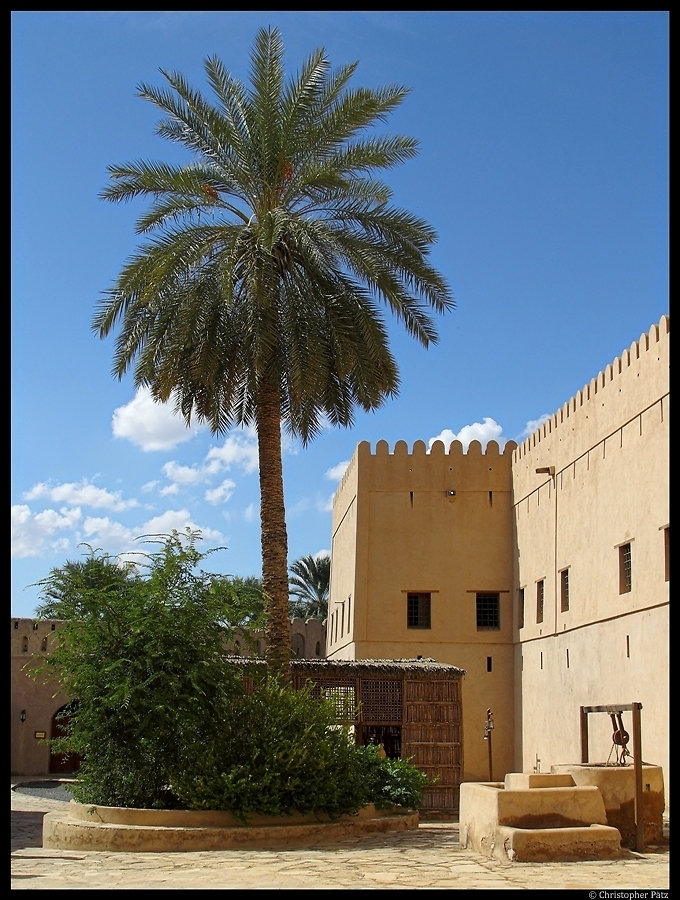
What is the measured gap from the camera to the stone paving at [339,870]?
8.68m

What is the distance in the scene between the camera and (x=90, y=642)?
13.0m

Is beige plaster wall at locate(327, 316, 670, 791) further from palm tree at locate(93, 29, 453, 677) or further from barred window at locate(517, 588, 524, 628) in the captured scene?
palm tree at locate(93, 29, 453, 677)

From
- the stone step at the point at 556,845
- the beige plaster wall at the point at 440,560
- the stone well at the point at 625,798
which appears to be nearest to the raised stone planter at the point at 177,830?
the stone step at the point at 556,845

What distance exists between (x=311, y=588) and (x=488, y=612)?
18648 millimetres

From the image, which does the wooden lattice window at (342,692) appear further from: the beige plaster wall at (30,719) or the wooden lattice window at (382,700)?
the beige plaster wall at (30,719)

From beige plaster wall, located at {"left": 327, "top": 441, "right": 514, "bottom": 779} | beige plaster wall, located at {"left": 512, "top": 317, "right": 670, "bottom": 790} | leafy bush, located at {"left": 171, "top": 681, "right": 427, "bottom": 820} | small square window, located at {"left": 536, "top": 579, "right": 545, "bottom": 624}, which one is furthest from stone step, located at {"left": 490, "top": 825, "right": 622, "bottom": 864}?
beige plaster wall, located at {"left": 327, "top": 441, "right": 514, "bottom": 779}

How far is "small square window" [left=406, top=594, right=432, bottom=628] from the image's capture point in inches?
1008

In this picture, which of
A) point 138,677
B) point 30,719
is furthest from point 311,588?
point 138,677

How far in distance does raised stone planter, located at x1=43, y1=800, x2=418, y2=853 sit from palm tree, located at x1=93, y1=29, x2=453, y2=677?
3027mm

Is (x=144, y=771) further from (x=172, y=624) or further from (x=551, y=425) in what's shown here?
(x=551, y=425)

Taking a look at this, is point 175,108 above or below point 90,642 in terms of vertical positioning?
above

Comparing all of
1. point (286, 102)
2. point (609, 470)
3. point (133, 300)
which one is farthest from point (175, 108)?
point (609, 470)

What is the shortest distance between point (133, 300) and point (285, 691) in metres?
6.63
